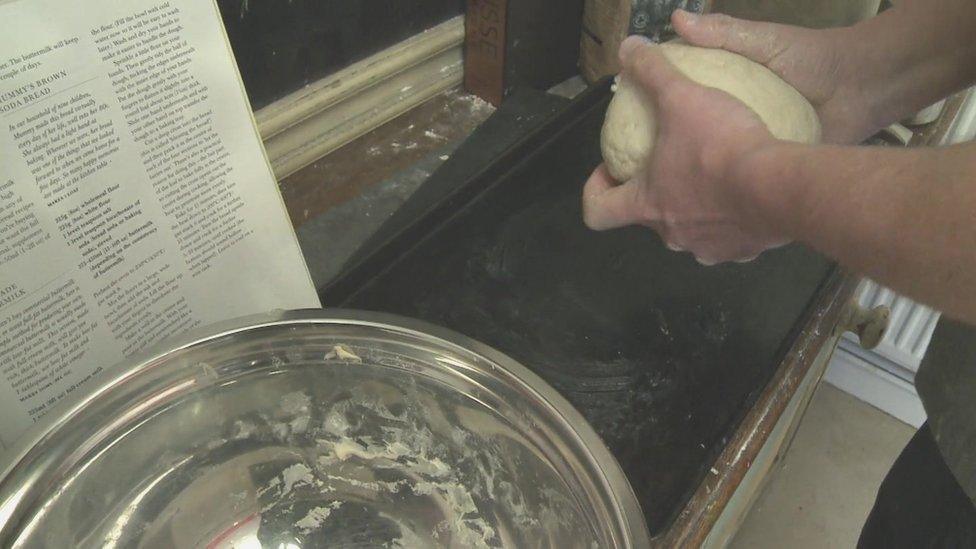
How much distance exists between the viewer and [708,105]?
58cm

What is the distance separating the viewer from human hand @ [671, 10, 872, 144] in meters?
0.73

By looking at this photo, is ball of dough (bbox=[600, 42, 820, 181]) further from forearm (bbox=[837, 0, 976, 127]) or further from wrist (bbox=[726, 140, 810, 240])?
wrist (bbox=[726, 140, 810, 240])

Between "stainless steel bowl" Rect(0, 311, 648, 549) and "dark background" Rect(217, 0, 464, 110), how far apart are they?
440mm

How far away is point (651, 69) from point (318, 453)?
46 cm

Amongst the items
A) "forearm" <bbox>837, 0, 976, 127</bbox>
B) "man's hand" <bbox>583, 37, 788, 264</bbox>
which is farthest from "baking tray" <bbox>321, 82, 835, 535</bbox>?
"forearm" <bbox>837, 0, 976, 127</bbox>

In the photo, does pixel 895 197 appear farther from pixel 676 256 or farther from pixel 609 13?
pixel 609 13

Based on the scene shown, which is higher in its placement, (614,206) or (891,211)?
(891,211)

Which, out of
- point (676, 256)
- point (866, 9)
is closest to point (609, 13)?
point (866, 9)

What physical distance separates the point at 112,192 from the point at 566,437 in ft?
1.18

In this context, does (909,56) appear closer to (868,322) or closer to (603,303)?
(603,303)

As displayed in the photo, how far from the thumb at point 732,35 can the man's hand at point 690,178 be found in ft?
0.19

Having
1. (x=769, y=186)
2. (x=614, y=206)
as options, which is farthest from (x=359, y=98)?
(x=769, y=186)

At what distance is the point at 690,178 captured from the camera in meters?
0.61

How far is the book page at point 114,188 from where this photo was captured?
1.50ft
